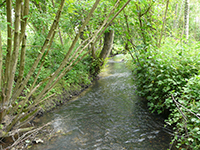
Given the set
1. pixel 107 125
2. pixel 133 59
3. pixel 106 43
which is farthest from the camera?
pixel 106 43

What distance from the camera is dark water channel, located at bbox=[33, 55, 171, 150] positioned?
→ 3207 mm

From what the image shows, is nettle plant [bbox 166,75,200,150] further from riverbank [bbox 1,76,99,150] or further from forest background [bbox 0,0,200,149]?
riverbank [bbox 1,76,99,150]

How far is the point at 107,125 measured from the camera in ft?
13.1

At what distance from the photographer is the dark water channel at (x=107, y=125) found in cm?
321

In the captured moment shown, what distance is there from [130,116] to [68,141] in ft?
6.65

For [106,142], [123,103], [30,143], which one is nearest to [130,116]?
[123,103]

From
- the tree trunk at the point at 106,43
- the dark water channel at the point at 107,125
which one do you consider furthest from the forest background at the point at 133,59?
the tree trunk at the point at 106,43

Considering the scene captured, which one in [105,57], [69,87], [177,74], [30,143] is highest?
[105,57]

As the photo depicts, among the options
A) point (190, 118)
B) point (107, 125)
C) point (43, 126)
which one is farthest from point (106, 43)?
point (43, 126)

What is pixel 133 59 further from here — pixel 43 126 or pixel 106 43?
pixel 106 43

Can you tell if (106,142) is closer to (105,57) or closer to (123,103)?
(123,103)

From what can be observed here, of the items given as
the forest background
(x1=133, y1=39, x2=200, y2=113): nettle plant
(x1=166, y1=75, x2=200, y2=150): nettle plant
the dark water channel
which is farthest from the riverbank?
(x1=133, y1=39, x2=200, y2=113): nettle plant

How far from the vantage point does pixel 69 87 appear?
6.29m

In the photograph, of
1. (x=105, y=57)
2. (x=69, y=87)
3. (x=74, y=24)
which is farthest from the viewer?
(x=105, y=57)
